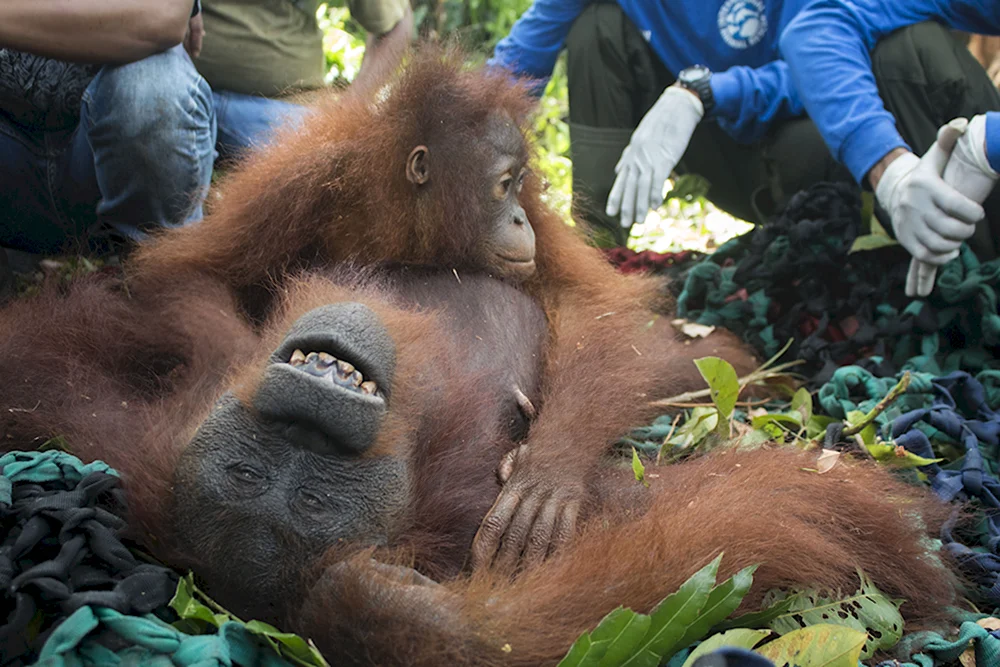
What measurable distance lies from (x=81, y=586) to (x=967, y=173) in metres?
2.10

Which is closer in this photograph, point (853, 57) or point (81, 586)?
point (81, 586)

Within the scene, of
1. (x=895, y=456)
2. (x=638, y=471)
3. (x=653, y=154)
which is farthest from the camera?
(x=653, y=154)

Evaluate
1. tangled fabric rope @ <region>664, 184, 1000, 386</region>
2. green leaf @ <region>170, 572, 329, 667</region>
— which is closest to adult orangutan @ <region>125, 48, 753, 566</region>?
green leaf @ <region>170, 572, 329, 667</region>

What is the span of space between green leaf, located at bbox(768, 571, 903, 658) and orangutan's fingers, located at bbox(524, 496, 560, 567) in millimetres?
310

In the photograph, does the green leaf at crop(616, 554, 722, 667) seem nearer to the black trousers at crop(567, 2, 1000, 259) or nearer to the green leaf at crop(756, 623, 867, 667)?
the green leaf at crop(756, 623, 867, 667)

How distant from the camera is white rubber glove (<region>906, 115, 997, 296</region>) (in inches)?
86.9

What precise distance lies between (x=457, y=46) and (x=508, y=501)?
3.16 ft

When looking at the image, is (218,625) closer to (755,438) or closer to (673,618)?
(673,618)

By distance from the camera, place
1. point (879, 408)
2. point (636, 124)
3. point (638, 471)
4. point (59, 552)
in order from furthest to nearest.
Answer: point (636, 124)
point (879, 408)
point (638, 471)
point (59, 552)

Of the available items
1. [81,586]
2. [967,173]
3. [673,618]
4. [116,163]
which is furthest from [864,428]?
[116,163]

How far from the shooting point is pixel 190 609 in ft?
3.47

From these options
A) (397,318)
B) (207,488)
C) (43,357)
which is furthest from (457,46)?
(207,488)

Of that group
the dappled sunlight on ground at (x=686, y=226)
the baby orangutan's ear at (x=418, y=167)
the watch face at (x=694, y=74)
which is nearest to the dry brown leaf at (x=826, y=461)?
the baby orangutan's ear at (x=418, y=167)

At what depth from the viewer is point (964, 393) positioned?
Result: 1.98 m
